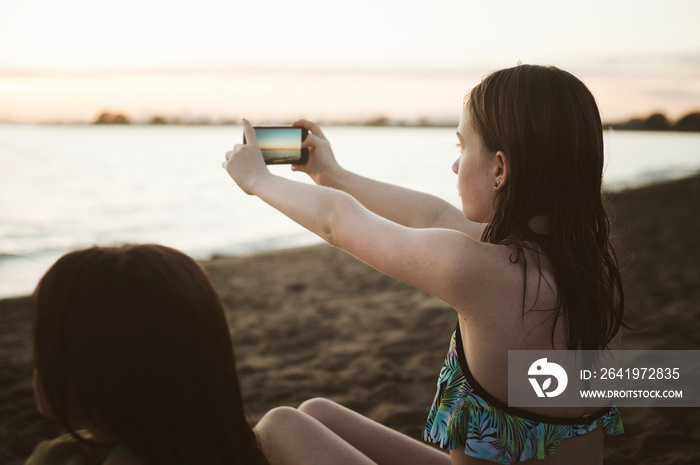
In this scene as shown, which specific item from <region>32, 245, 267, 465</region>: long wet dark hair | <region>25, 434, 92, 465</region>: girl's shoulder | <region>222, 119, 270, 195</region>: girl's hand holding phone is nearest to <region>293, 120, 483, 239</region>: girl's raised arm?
<region>222, 119, 270, 195</region>: girl's hand holding phone

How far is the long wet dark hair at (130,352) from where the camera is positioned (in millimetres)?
1249

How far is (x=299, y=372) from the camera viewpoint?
4.38 metres

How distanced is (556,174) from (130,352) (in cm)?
113

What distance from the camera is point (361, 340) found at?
5066 mm

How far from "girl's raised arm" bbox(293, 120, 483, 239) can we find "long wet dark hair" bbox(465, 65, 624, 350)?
556 millimetres

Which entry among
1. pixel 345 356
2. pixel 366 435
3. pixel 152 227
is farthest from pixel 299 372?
pixel 152 227

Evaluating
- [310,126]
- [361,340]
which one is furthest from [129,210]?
[310,126]

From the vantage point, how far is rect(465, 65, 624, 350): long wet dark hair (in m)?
1.41

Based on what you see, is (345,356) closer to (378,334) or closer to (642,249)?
(378,334)

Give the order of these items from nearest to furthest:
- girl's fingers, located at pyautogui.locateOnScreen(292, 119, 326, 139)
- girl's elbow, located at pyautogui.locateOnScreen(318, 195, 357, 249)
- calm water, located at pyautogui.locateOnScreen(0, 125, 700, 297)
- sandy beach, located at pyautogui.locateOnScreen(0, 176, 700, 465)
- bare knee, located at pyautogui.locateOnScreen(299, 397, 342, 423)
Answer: girl's elbow, located at pyautogui.locateOnScreen(318, 195, 357, 249) → bare knee, located at pyautogui.locateOnScreen(299, 397, 342, 423) → girl's fingers, located at pyautogui.locateOnScreen(292, 119, 326, 139) → sandy beach, located at pyautogui.locateOnScreen(0, 176, 700, 465) → calm water, located at pyautogui.locateOnScreen(0, 125, 700, 297)

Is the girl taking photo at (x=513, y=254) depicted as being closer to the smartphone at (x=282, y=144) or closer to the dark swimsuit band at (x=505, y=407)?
the dark swimsuit band at (x=505, y=407)

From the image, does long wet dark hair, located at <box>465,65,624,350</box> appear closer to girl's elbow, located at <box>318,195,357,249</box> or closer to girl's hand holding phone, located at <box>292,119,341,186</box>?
girl's elbow, located at <box>318,195,357,249</box>

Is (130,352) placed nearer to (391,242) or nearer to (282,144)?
(391,242)

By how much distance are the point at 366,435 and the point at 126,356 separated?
1.03m
